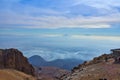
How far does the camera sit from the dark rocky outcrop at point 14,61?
177375mm

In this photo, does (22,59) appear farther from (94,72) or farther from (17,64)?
(94,72)

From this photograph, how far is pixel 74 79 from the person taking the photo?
69.9 metres

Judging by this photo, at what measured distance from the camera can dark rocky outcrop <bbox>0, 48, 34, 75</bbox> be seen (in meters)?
177

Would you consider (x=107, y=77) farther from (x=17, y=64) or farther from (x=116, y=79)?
(x=17, y=64)

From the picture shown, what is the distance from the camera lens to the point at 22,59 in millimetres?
186375

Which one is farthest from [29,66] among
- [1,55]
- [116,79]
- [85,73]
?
[116,79]

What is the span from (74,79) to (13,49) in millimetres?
114831

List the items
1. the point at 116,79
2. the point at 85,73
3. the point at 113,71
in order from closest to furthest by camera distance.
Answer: the point at 116,79 < the point at 113,71 < the point at 85,73

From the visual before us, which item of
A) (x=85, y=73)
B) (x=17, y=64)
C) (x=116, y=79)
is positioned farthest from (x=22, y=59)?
(x=116, y=79)

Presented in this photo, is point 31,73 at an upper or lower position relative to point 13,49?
lower

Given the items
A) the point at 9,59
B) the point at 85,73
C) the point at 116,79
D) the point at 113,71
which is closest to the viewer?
the point at 116,79

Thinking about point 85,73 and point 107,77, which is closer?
point 107,77

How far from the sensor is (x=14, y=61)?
180 meters

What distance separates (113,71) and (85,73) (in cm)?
749
